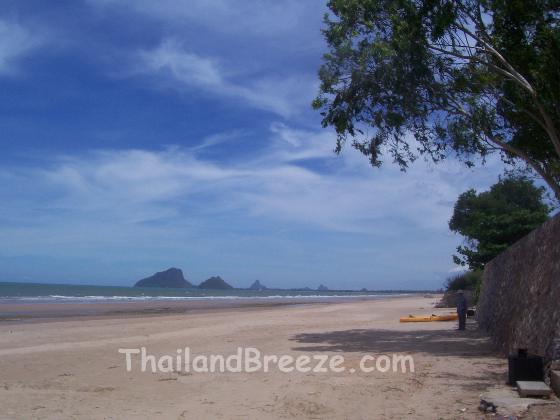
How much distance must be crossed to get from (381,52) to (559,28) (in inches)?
187

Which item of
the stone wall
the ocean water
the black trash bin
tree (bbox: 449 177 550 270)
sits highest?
tree (bbox: 449 177 550 270)

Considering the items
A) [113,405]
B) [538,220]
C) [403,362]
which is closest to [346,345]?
[403,362]

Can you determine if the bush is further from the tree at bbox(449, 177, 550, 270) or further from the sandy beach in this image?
the sandy beach

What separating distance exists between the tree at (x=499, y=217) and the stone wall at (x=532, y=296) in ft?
27.1

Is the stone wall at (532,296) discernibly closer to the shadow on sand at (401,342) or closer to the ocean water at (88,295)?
the shadow on sand at (401,342)

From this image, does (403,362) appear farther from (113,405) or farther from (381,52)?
(381,52)

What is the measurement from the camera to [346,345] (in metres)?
15.6

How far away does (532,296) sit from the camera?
11.3 meters

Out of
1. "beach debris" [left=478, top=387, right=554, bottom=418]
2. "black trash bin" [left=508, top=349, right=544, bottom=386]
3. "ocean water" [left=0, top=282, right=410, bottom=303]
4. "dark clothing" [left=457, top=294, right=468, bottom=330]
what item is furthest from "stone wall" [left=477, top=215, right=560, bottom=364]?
"ocean water" [left=0, top=282, right=410, bottom=303]

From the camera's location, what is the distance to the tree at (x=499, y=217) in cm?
2858

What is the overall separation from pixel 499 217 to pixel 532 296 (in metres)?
18.9

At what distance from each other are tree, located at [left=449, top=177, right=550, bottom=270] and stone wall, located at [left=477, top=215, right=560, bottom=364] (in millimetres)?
8265

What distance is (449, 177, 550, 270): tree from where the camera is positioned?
28.6m

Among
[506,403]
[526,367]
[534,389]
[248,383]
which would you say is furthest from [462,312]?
[506,403]
